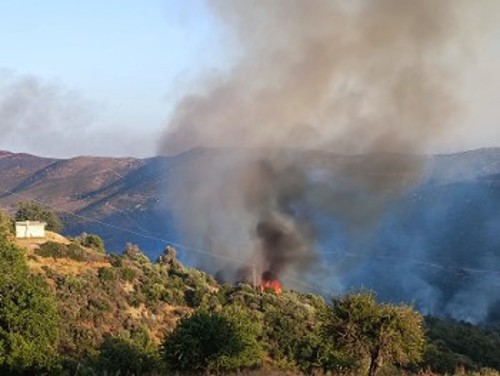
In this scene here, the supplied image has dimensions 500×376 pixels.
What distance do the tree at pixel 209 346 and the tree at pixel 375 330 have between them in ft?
14.5

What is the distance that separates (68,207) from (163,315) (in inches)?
5987

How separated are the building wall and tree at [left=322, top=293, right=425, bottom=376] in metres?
34.7

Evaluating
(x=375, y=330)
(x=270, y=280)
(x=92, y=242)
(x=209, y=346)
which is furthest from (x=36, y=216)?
(x=375, y=330)

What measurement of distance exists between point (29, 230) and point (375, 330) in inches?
1458

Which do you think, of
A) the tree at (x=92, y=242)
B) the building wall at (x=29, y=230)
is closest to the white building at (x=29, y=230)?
the building wall at (x=29, y=230)

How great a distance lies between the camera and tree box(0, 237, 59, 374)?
26.3m

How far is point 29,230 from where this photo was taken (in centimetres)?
5425

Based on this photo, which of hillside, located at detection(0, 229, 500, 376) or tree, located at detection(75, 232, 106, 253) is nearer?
hillside, located at detection(0, 229, 500, 376)

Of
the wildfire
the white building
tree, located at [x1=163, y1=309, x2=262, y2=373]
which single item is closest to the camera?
tree, located at [x1=163, y1=309, x2=262, y2=373]

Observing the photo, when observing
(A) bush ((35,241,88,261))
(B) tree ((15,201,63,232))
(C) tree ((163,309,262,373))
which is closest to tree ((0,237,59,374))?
(C) tree ((163,309,262,373))

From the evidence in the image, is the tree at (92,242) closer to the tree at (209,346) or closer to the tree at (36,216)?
the tree at (36,216)

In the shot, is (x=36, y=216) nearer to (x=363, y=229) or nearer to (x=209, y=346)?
(x=209, y=346)

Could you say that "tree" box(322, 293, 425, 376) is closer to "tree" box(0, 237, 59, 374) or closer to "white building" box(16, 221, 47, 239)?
"tree" box(0, 237, 59, 374)

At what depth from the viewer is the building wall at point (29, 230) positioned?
53562mm
